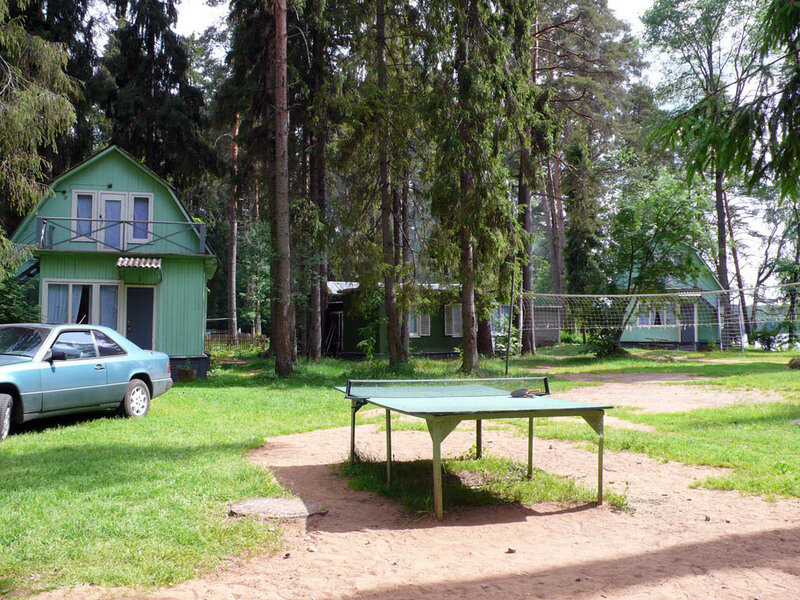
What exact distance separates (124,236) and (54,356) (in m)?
11.0

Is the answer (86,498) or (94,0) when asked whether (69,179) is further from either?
(86,498)

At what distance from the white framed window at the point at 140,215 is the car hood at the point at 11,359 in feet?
35.8

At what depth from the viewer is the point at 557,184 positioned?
35.8m

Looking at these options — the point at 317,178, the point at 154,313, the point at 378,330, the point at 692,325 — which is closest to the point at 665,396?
the point at 154,313

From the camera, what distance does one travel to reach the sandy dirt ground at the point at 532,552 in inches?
149

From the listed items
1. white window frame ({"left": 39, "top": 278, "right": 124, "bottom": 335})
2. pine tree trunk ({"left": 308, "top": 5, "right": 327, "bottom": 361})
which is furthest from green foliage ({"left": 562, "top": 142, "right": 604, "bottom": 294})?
white window frame ({"left": 39, "top": 278, "right": 124, "bottom": 335})

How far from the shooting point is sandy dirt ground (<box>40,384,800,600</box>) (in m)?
Answer: 3.78

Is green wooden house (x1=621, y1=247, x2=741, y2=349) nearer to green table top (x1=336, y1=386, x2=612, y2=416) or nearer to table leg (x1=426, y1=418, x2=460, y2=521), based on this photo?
green table top (x1=336, y1=386, x2=612, y2=416)

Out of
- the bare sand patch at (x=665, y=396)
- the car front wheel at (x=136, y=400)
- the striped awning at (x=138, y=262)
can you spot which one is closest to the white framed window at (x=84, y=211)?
the striped awning at (x=138, y=262)

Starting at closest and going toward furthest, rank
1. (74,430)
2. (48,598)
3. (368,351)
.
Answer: (48,598) < (74,430) < (368,351)

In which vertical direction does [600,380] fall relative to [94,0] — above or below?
below

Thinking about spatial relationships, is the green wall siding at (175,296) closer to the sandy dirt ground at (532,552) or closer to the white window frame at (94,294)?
the white window frame at (94,294)

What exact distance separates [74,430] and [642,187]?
87.3 ft

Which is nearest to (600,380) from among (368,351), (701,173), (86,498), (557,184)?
(368,351)
